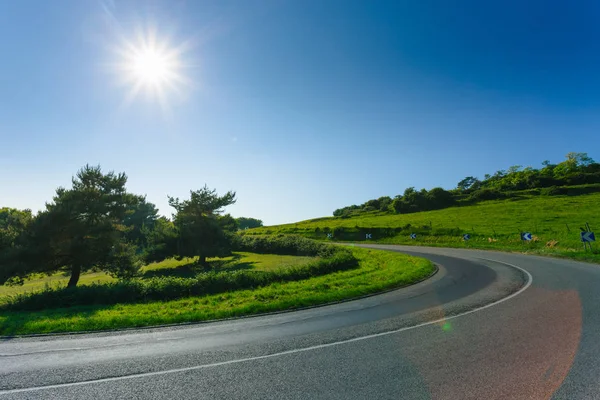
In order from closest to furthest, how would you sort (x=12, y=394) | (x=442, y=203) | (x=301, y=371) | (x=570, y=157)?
(x=12, y=394) < (x=301, y=371) < (x=442, y=203) < (x=570, y=157)

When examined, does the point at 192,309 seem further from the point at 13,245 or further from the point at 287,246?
the point at 287,246

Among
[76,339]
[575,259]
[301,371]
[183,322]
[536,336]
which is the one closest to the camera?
[301,371]

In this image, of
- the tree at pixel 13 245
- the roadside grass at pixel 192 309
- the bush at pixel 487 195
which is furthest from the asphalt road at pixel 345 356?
the bush at pixel 487 195

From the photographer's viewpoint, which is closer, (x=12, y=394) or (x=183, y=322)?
(x=12, y=394)

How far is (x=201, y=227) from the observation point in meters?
37.2

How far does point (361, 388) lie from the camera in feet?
18.0

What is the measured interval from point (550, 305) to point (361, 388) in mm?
9681

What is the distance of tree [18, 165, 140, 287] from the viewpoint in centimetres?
2304

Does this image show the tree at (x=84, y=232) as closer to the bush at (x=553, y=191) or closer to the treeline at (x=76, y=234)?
the treeline at (x=76, y=234)

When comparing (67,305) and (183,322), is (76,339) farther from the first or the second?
(67,305)

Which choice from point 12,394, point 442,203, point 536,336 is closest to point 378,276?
point 536,336

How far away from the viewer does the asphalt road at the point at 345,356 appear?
219 inches

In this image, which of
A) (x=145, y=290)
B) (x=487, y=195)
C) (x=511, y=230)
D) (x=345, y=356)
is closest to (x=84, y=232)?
(x=145, y=290)

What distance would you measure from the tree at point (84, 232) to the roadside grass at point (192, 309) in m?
10.7
